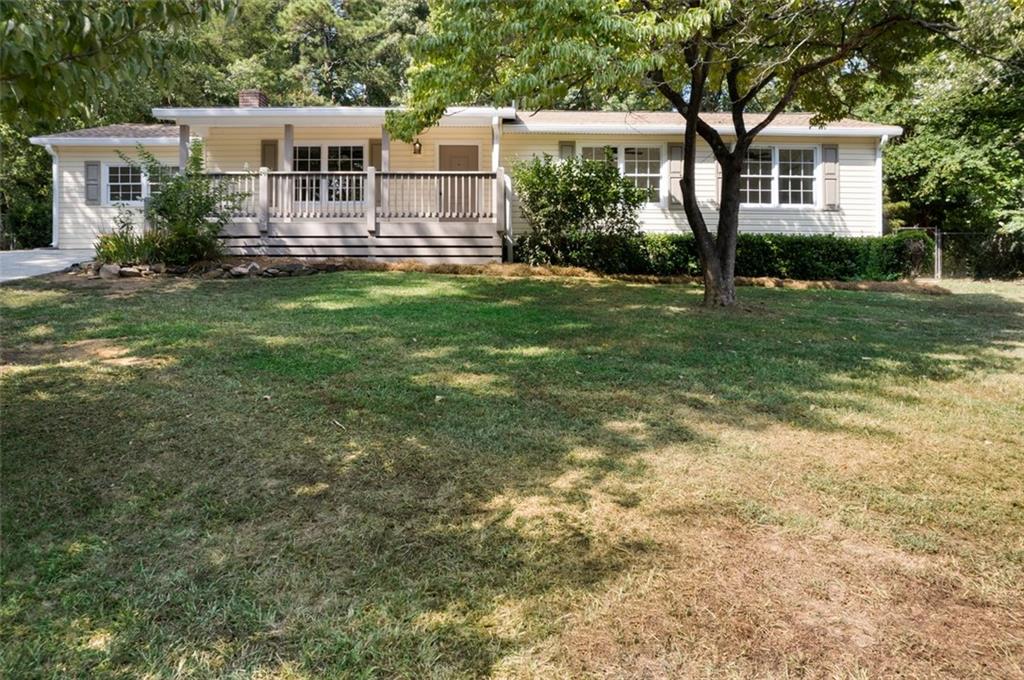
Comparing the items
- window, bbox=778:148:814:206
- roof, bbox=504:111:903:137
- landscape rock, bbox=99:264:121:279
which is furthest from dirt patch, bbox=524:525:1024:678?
window, bbox=778:148:814:206

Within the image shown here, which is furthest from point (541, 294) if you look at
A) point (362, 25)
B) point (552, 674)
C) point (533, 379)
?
point (362, 25)

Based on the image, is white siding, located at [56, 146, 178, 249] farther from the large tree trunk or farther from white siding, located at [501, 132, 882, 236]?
the large tree trunk

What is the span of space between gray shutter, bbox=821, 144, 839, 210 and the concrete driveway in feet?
52.3

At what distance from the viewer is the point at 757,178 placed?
50.3 ft

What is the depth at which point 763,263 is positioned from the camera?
44.4 feet

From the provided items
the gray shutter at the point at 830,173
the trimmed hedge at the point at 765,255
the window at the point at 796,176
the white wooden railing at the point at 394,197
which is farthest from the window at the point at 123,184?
the gray shutter at the point at 830,173

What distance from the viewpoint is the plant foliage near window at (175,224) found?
10.7 m

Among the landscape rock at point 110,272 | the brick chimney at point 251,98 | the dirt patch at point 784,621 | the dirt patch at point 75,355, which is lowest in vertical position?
the dirt patch at point 784,621

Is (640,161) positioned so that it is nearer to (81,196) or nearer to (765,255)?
(765,255)

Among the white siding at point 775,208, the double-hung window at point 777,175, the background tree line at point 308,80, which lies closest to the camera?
the background tree line at point 308,80

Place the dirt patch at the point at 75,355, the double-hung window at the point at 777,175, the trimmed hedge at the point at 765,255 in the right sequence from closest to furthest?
the dirt patch at the point at 75,355
the trimmed hedge at the point at 765,255
the double-hung window at the point at 777,175

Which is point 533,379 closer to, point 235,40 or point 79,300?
point 79,300

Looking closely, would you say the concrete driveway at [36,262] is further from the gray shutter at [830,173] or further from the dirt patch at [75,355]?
the gray shutter at [830,173]

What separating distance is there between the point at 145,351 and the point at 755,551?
16.1ft
